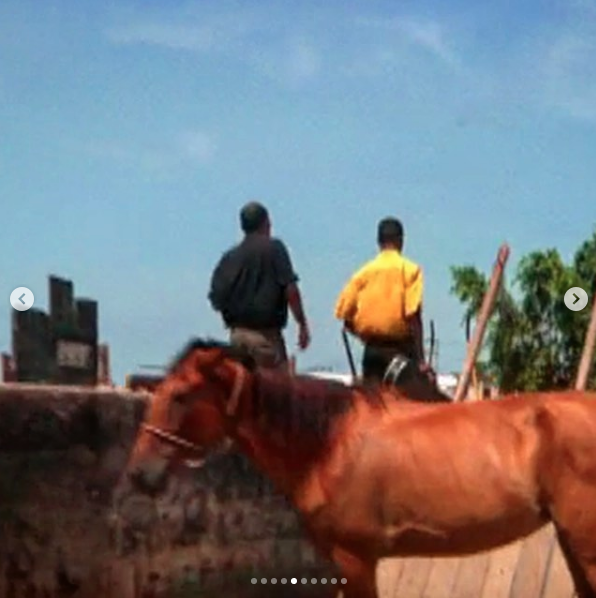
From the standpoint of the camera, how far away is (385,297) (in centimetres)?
1106

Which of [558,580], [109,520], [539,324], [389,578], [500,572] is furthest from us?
[539,324]

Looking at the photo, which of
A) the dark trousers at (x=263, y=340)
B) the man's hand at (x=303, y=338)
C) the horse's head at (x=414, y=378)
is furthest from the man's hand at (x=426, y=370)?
the dark trousers at (x=263, y=340)

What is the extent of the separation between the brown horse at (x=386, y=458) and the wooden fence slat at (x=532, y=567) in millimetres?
1919

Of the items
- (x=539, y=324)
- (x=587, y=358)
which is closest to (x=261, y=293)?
(x=587, y=358)

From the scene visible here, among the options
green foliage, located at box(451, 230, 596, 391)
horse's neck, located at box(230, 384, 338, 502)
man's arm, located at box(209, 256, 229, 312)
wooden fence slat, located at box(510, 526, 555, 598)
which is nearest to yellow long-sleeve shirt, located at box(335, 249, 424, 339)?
man's arm, located at box(209, 256, 229, 312)

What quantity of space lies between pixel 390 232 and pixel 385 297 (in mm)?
467

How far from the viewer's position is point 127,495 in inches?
413

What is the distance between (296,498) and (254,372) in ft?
2.15

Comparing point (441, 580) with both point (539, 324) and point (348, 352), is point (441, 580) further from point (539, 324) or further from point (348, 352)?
point (539, 324)

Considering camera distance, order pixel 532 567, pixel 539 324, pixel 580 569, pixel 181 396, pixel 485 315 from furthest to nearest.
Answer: pixel 539 324
pixel 485 315
pixel 532 567
pixel 580 569
pixel 181 396

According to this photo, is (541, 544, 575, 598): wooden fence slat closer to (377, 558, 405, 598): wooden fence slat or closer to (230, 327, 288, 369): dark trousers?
(377, 558, 405, 598): wooden fence slat

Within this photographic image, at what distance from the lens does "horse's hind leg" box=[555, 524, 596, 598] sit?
8.84m

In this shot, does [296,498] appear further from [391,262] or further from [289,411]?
[391,262]

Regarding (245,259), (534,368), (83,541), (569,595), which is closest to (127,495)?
(83,541)
